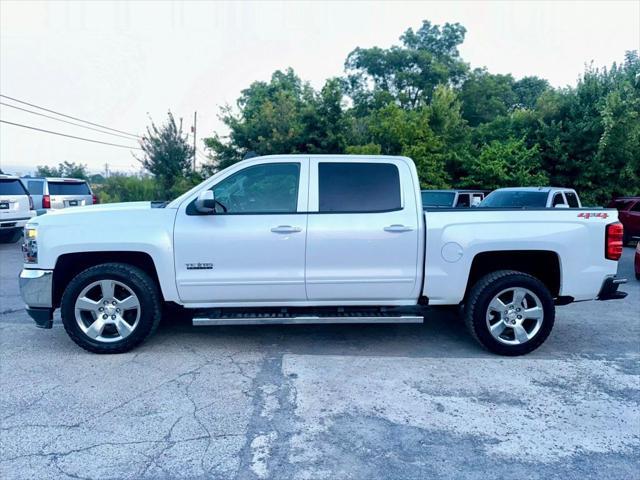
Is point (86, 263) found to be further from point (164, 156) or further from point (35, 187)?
point (164, 156)

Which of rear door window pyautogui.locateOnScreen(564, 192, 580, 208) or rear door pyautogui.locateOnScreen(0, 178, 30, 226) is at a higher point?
rear door window pyautogui.locateOnScreen(564, 192, 580, 208)

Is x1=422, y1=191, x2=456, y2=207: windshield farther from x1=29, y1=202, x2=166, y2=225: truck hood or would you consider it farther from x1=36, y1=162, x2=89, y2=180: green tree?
x1=36, y1=162, x2=89, y2=180: green tree

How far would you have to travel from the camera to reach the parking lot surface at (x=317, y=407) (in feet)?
9.22

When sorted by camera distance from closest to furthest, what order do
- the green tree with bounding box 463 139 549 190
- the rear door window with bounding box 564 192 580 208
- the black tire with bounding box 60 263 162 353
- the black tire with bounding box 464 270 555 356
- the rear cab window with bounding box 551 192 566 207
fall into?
the black tire with bounding box 60 263 162 353 → the black tire with bounding box 464 270 555 356 → the rear cab window with bounding box 551 192 566 207 → the rear door window with bounding box 564 192 580 208 → the green tree with bounding box 463 139 549 190

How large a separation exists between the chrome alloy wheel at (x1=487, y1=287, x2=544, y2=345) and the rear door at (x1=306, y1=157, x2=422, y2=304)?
0.82m

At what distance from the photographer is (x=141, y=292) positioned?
14.4ft

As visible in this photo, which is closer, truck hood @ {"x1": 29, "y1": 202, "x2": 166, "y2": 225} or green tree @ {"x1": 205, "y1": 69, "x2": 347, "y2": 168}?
truck hood @ {"x1": 29, "y1": 202, "x2": 166, "y2": 225}

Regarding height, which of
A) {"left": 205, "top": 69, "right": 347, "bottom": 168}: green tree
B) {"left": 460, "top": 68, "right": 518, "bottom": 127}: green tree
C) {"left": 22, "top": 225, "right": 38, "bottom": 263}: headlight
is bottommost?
{"left": 22, "top": 225, "right": 38, "bottom": 263}: headlight

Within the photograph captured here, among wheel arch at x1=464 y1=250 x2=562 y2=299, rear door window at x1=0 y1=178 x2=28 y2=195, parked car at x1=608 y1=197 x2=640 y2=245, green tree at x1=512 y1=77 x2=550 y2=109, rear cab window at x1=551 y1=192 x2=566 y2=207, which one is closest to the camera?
wheel arch at x1=464 y1=250 x2=562 y2=299

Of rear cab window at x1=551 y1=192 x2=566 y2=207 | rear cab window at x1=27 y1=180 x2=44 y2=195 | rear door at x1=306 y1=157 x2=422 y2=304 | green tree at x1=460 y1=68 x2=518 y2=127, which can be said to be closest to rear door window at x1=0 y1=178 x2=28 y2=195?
rear cab window at x1=27 y1=180 x2=44 y2=195

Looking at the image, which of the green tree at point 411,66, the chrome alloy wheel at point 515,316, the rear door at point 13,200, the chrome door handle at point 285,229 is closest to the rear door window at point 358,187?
the chrome door handle at point 285,229

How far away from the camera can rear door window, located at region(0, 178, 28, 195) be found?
12.0 m

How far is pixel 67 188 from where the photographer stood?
46.6 ft

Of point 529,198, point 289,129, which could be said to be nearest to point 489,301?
point 529,198
